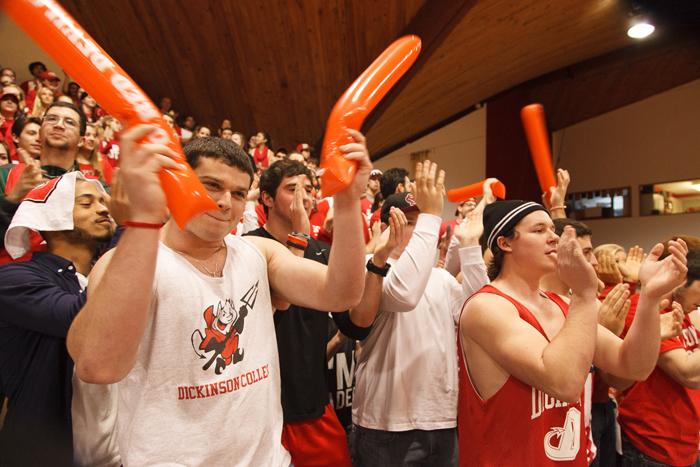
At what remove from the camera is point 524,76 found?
10094mm

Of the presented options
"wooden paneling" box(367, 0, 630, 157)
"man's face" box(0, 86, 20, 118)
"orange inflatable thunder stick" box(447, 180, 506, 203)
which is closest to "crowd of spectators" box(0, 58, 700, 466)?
"orange inflatable thunder stick" box(447, 180, 506, 203)

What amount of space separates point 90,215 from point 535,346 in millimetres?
1664

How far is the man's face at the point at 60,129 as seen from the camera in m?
2.79

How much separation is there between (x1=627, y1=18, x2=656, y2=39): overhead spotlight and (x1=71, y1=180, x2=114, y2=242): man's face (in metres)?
8.63

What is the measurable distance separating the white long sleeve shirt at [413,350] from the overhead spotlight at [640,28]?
7.54 metres

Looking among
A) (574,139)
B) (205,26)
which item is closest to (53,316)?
(205,26)

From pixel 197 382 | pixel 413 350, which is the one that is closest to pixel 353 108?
pixel 197 382

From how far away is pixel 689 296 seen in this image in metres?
2.47

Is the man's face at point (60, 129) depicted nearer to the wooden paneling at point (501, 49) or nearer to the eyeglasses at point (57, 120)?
the eyeglasses at point (57, 120)

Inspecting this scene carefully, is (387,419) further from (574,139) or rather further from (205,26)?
(574,139)

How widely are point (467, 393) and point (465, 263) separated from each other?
76 cm

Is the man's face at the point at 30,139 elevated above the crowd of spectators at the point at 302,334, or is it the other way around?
the man's face at the point at 30,139

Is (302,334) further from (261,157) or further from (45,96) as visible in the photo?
(261,157)

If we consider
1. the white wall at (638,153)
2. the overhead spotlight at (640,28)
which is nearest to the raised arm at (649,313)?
the overhead spotlight at (640,28)
